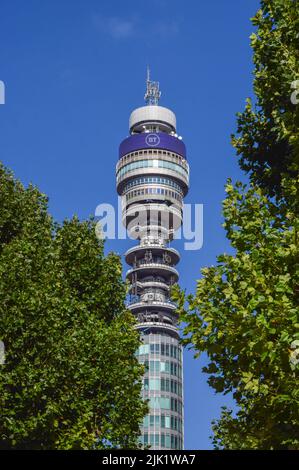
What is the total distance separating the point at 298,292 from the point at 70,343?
1333 cm

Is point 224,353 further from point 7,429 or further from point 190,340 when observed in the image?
point 7,429

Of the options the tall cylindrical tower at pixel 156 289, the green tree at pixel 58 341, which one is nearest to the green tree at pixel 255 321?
the green tree at pixel 58 341

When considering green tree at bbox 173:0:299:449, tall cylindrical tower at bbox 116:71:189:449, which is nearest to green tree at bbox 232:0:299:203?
green tree at bbox 173:0:299:449

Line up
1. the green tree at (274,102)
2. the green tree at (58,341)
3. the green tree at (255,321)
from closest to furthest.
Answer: the green tree at (255,321)
the green tree at (274,102)
the green tree at (58,341)

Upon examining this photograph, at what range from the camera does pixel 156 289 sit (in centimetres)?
18838

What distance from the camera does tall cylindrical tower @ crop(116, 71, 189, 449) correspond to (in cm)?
17412

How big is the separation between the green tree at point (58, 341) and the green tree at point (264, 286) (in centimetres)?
938

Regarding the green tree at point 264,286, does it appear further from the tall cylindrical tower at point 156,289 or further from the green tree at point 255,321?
the tall cylindrical tower at point 156,289

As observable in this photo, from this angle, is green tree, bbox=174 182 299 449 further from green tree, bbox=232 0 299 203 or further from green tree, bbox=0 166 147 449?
green tree, bbox=0 166 147 449

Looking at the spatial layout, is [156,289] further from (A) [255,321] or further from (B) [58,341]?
(A) [255,321]

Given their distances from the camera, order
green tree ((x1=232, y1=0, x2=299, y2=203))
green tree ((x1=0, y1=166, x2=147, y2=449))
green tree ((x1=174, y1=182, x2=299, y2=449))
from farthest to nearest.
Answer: green tree ((x1=0, y1=166, x2=147, y2=449)) → green tree ((x1=232, y1=0, x2=299, y2=203)) → green tree ((x1=174, y1=182, x2=299, y2=449))

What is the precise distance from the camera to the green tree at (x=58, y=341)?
27750 mm

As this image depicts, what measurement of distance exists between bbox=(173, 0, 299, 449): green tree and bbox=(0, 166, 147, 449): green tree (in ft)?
30.8

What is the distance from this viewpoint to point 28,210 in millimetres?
34625
